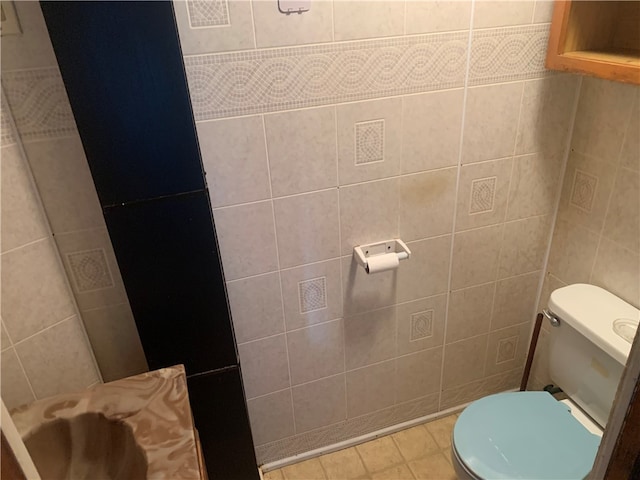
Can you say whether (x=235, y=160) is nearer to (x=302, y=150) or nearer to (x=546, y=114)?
(x=302, y=150)

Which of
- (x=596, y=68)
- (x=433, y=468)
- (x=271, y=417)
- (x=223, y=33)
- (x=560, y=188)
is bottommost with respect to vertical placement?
(x=433, y=468)

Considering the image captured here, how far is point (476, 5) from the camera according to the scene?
1302mm

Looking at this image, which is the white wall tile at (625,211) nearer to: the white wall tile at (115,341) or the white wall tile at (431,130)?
the white wall tile at (431,130)

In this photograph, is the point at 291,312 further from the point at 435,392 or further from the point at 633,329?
the point at 633,329

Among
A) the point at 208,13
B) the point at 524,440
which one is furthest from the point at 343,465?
the point at 208,13

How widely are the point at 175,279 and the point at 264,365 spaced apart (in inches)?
22.7

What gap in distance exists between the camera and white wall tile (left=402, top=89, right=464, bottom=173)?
139 cm

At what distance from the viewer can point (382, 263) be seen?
1468mm

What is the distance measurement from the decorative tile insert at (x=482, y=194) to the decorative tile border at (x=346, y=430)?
86 centimetres

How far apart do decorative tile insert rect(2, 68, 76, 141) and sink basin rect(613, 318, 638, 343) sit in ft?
5.28

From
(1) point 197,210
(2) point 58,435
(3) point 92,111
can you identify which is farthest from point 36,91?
(2) point 58,435

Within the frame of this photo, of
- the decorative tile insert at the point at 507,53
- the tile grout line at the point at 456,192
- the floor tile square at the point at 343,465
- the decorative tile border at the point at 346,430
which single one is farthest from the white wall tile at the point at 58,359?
the decorative tile insert at the point at 507,53

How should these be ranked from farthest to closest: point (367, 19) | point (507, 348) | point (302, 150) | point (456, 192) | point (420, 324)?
point (507, 348), point (420, 324), point (456, 192), point (302, 150), point (367, 19)

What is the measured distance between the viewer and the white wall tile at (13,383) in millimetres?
1143
